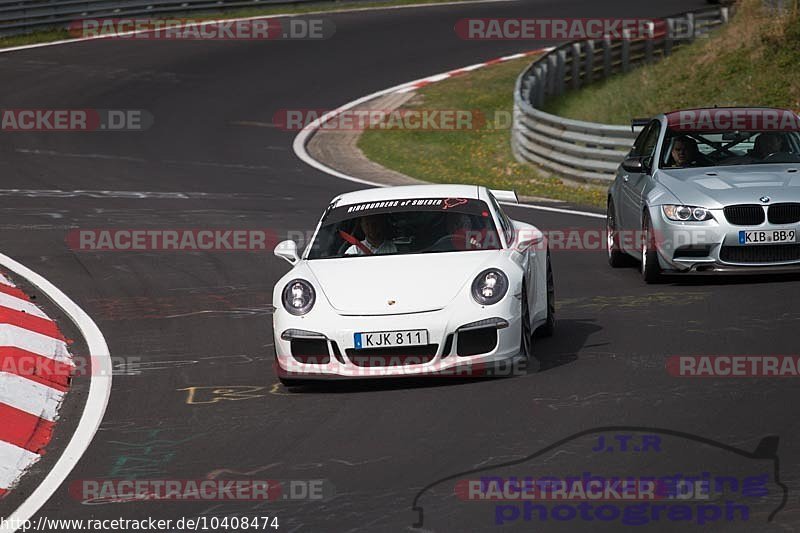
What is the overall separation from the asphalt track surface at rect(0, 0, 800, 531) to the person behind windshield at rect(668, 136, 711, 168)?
3.79ft

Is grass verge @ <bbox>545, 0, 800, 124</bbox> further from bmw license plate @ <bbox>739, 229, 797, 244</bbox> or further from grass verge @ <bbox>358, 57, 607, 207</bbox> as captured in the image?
bmw license plate @ <bbox>739, 229, 797, 244</bbox>

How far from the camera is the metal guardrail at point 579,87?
68.5 feet

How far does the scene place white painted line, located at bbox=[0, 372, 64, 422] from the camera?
9023 mm

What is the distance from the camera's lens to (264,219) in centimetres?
1775

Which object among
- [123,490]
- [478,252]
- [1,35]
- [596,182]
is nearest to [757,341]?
[478,252]

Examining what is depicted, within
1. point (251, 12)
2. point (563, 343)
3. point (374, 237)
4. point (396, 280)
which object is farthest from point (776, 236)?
point (251, 12)

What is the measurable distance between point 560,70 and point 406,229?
19597mm

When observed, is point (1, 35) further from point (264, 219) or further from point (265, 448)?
point (265, 448)

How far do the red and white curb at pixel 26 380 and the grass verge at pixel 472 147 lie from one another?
9.57 metres

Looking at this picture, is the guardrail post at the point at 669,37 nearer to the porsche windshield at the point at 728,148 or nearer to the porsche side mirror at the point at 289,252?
the porsche windshield at the point at 728,148

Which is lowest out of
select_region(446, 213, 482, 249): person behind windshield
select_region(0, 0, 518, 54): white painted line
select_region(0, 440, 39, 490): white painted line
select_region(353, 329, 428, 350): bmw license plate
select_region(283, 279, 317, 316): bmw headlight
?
select_region(0, 440, 39, 490): white painted line

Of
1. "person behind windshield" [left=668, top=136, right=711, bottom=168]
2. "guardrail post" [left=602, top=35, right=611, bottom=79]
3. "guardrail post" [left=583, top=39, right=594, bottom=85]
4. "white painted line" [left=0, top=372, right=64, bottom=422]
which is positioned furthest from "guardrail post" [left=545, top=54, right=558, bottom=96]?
"white painted line" [left=0, top=372, right=64, bottom=422]

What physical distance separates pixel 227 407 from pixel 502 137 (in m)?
18.1

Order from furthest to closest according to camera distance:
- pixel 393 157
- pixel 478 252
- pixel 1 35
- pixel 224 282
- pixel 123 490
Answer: pixel 1 35 < pixel 393 157 < pixel 224 282 < pixel 478 252 < pixel 123 490
